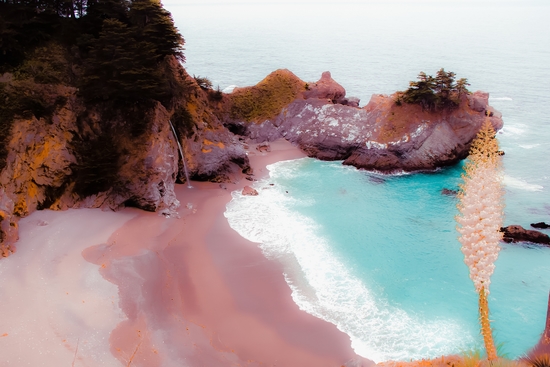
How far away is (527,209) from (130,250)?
28.0m

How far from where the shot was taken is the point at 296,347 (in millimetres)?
17438

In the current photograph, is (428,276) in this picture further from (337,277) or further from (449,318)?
(337,277)

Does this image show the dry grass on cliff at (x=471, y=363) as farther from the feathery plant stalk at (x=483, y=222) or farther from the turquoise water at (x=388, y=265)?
the turquoise water at (x=388, y=265)

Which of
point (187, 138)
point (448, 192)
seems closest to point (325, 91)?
point (448, 192)

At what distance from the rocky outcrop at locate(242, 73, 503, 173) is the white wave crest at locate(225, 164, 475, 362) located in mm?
13093

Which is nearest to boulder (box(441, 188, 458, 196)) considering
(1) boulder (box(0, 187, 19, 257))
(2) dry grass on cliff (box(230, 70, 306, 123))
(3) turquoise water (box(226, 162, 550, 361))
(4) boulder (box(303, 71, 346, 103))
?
(3) turquoise water (box(226, 162, 550, 361))

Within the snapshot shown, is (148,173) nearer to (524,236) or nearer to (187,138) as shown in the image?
(187,138)

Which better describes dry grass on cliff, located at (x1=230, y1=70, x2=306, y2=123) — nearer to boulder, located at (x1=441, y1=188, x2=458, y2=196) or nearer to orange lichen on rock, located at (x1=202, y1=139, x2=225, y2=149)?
orange lichen on rock, located at (x1=202, y1=139, x2=225, y2=149)

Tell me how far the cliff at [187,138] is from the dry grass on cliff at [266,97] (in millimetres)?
112

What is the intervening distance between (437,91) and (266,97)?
702 inches

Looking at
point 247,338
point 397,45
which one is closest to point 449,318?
point 247,338

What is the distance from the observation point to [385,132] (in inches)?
1548

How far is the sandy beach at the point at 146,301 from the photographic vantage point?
1599 centimetres

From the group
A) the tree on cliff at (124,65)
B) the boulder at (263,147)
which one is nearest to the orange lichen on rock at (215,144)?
the tree on cliff at (124,65)
